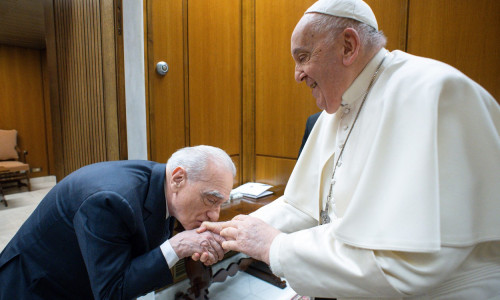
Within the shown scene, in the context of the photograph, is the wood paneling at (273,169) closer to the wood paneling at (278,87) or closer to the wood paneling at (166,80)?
the wood paneling at (278,87)

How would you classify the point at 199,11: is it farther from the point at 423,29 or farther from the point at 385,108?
the point at 385,108

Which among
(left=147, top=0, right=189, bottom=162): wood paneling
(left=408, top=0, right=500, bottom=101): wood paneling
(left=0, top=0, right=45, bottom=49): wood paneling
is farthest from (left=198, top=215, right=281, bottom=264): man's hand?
(left=0, top=0, right=45, bottom=49): wood paneling

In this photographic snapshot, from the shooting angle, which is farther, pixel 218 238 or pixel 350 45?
pixel 218 238

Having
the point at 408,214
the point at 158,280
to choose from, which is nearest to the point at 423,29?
the point at 408,214

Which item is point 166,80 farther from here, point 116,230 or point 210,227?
point 116,230

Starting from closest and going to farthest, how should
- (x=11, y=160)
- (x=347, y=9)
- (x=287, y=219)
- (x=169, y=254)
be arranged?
(x=347, y=9), (x=169, y=254), (x=287, y=219), (x=11, y=160)

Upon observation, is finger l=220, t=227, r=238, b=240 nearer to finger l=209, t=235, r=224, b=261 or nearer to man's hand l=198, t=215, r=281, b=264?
man's hand l=198, t=215, r=281, b=264

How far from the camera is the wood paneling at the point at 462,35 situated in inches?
90.2

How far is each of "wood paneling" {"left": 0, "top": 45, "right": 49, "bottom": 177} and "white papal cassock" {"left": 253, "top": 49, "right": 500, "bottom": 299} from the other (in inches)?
406

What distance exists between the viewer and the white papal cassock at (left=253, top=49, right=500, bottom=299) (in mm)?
977

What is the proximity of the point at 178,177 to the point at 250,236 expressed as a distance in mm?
452

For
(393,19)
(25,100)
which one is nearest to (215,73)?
(393,19)

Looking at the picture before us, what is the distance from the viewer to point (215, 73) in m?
3.43

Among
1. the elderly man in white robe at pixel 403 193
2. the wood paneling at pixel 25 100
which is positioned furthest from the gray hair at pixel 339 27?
the wood paneling at pixel 25 100
